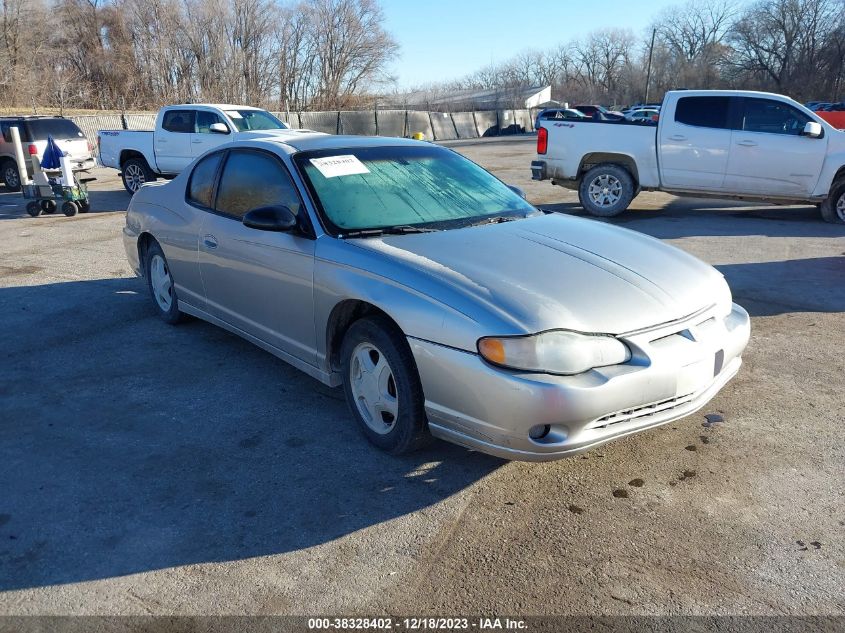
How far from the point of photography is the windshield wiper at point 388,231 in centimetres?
389

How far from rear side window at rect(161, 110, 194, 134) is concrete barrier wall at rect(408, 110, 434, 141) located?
26779 mm

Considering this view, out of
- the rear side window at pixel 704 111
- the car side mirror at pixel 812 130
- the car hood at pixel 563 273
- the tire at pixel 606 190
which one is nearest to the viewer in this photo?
the car hood at pixel 563 273

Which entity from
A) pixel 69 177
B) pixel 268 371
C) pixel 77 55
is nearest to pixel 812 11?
pixel 77 55

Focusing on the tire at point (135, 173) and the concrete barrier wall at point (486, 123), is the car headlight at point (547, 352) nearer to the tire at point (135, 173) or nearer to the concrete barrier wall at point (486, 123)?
the tire at point (135, 173)

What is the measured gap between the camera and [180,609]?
2570 mm

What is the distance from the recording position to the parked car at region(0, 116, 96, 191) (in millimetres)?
15867

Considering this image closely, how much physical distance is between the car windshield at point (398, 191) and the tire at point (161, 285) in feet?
6.76

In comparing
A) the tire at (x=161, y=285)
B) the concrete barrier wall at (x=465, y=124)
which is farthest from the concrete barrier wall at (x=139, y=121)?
the tire at (x=161, y=285)

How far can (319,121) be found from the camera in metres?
37.2

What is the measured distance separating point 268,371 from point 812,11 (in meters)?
80.8

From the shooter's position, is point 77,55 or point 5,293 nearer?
point 5,293

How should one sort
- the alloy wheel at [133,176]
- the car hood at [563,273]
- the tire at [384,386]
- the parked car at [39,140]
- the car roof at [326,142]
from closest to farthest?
the car hood at [563,273] < the tire at [384,386] < the car roof at [326,142] < the alloy wheel at [133,176] < the parked car at [39,140]

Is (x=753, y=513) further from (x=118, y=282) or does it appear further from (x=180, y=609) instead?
(x=118, y=282)

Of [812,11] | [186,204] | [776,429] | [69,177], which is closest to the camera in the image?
[776,429]
